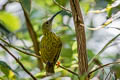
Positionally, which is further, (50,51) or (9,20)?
(9,20)

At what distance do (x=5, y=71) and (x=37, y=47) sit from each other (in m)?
0.26

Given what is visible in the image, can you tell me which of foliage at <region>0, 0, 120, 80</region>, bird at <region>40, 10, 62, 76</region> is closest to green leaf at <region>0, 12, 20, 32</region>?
foliage at <region>0, 0, 120, 80</region>

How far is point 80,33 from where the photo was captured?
0.69 m

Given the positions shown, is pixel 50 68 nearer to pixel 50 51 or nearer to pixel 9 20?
pixel 50 51

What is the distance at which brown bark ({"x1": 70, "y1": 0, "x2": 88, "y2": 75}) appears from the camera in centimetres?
68

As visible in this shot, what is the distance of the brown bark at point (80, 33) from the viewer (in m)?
0.68

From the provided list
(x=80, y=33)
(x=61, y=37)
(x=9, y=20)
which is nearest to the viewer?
(x=80, y=33)

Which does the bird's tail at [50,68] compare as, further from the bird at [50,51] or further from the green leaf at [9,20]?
the green leaf at [9,20]

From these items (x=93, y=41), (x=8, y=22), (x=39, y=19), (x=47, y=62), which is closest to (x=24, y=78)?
(x=47, y=62)

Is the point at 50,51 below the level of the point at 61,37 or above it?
above

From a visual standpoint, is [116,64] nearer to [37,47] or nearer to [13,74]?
[13,74]

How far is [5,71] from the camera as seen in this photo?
0.89 m

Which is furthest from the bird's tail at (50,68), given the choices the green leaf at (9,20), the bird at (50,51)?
the green leaf at (9,20)

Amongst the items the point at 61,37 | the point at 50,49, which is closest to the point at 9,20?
the point at 61,37
